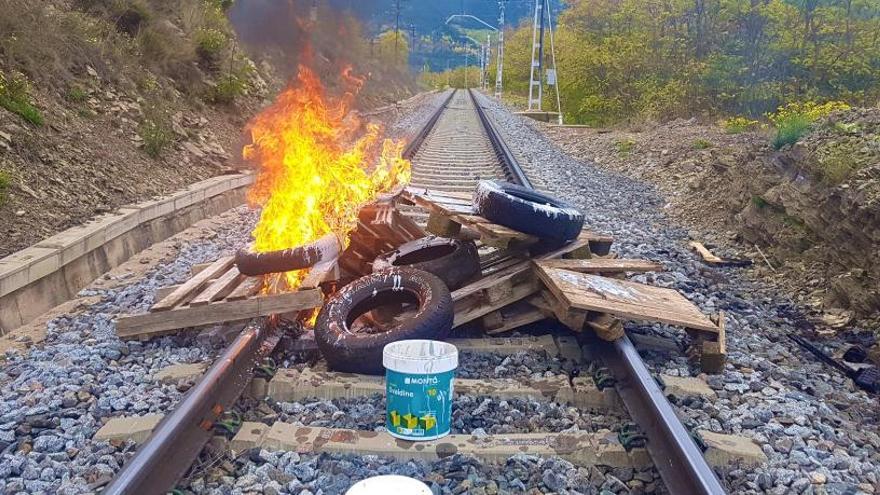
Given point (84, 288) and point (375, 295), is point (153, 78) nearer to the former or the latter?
point (84, 288)

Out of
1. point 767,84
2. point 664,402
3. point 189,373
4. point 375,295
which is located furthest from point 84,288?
point 767,84

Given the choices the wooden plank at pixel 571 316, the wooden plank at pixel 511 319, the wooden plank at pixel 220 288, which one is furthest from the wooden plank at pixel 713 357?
the wooden plank at pixel 220 288

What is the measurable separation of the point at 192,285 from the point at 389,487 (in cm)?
383

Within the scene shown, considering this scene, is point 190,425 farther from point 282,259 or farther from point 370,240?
point 370,240

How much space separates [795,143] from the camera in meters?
9.50

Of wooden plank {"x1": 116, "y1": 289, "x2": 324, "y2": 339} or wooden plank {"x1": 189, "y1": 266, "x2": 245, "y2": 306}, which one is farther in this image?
wooden plank {"x1": 189, "y1": 266, "x2": 245, "y2": 306}

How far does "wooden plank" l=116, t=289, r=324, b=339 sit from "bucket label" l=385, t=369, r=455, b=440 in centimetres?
160

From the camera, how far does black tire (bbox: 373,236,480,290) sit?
5.92 meters

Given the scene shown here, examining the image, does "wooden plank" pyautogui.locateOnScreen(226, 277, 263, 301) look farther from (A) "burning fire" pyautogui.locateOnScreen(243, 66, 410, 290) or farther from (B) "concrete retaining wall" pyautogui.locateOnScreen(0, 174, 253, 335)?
(B) "concrete retaining wall" pyautogui.locateOnScreen(0, 174, 253, 335)

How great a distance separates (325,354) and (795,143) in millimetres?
7450

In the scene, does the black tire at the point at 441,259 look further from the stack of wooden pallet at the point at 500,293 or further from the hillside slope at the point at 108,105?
the hillside slope at the point at 108,105

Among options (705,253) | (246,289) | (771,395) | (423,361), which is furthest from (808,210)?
(246,289)

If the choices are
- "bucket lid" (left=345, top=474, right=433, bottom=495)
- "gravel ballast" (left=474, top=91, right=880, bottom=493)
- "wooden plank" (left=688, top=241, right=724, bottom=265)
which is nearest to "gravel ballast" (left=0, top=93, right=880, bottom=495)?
"gravel ballast" (left=474, top=91, right=880, bottom=493)

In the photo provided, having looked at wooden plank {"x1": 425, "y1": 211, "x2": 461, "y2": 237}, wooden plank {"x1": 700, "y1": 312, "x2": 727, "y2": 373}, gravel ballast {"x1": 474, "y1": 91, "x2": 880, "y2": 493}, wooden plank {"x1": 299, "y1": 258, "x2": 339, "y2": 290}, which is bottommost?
gravel ballast {"x1": 474, "y1": 91, "x2": 880, "y2": 493}
